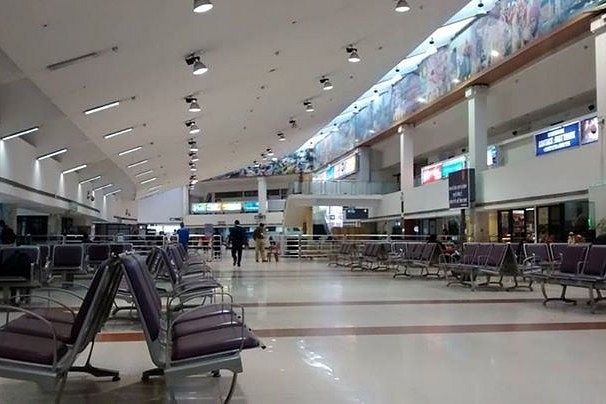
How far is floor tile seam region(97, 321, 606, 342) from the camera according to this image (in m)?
5.70

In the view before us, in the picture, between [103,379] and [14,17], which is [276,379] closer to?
[103,379]

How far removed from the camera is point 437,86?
77.2 ft

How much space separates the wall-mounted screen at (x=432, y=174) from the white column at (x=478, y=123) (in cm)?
525

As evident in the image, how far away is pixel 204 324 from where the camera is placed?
3709 mm

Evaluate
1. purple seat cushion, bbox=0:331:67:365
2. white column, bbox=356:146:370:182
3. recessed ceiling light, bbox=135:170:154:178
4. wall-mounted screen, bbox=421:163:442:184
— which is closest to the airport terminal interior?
purple seat cushion, bbox=0:331:67:365

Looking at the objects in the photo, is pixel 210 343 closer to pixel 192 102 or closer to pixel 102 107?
pixel 102 107

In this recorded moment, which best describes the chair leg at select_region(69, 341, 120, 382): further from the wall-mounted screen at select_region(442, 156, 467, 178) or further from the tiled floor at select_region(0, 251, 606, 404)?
the wall-mounted screen at select_region(442, 156, 467, 178)

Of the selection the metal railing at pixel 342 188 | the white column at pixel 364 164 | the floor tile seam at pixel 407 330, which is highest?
the white column at pixel 364 164

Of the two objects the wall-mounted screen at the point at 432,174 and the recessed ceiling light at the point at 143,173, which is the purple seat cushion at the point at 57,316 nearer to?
the wall-mounted screen at the point at 432,174

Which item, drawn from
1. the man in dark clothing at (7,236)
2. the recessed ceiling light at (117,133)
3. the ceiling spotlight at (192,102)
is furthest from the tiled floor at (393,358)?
the recessed ceiling light at (117,133)

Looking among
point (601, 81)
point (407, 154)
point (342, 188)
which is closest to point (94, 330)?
point (601, 81)

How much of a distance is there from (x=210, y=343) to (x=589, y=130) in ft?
48.8

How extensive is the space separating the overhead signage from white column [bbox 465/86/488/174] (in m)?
0.38

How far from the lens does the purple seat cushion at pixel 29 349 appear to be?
291 cm
